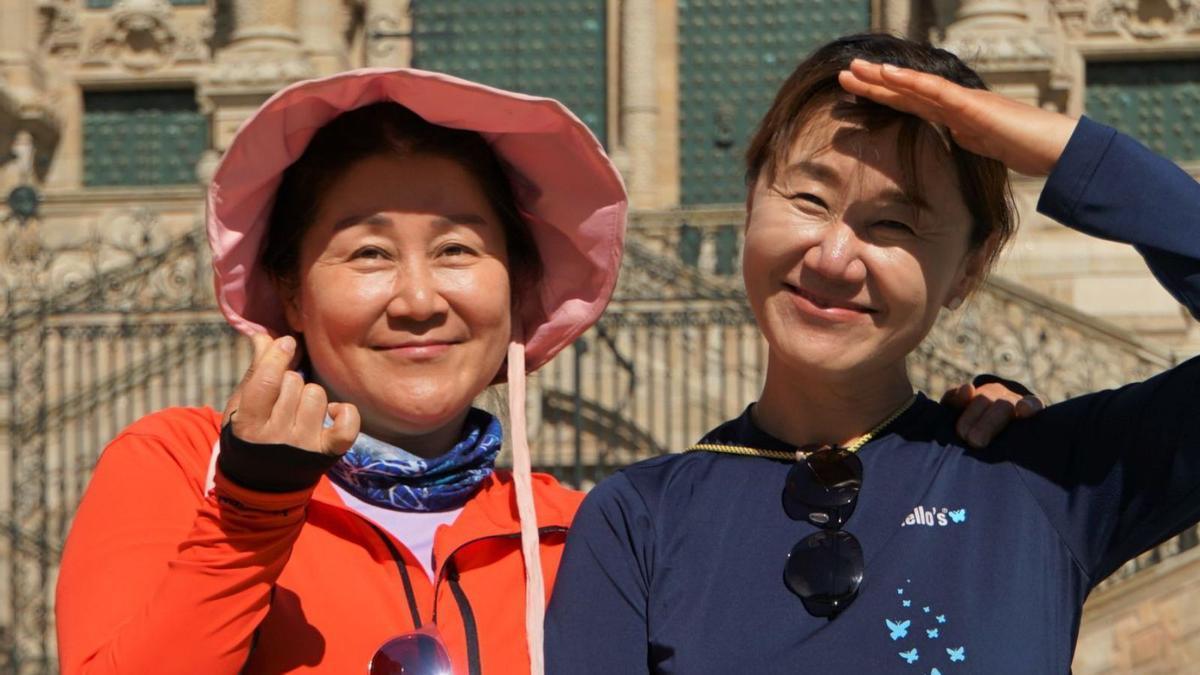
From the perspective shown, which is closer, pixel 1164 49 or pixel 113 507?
pixel 113 507

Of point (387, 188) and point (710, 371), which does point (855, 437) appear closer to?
point (387, 188)

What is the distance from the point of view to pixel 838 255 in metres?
2.51

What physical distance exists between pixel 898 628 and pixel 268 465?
90 cm

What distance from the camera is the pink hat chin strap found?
2.54m

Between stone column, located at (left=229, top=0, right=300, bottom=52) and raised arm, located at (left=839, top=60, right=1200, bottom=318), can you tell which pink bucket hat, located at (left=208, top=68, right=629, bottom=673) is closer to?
raised arm, located at (left=839, top=60, right=1200, bottom=318)

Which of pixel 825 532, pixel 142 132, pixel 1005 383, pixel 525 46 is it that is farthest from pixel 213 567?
pixel 142 132

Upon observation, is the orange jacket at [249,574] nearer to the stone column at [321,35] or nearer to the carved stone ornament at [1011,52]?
the carved stone ornament at [1011,52]

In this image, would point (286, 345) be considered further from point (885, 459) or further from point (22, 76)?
point (22, 76)

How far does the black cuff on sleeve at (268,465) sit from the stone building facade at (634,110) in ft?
27.8

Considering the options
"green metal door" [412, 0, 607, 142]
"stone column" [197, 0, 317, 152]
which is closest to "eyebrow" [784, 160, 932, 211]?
"stone column" [197, 0, 317, 152]

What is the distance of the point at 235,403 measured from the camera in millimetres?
2355

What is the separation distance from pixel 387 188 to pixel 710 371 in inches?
375

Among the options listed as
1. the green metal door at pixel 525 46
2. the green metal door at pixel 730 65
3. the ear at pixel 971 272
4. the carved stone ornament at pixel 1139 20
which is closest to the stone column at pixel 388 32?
the green metal door at pixel 525 46

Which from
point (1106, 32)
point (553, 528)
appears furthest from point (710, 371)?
point (553, 528)
